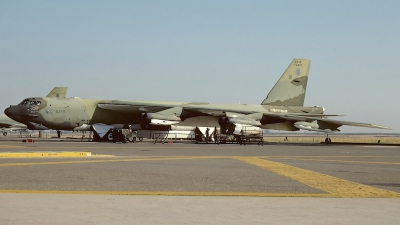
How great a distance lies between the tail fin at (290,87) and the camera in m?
53.0

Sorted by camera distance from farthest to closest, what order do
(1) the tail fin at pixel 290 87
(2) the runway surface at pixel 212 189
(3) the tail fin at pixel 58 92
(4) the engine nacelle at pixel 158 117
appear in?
(3) the tail fin at pixel 58 92
(1) the tail fin at pixel 290 87
(4) the engine nacelle at pixel 158 117
(2) the runway surface at pixel 212 189

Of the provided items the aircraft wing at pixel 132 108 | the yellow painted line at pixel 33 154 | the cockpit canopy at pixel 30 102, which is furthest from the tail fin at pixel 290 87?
the yellow painted line at pixel 33 154

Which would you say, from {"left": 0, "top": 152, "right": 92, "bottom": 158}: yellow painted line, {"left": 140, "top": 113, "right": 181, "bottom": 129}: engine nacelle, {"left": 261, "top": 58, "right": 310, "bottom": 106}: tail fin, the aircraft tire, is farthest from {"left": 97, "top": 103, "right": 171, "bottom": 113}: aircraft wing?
{"left": 0, "top": 152, "right": 92, "bottom": 158}: yellow painted line

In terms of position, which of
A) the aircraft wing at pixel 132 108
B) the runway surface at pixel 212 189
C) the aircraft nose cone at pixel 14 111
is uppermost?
the aircraft wing at pixel 132 108

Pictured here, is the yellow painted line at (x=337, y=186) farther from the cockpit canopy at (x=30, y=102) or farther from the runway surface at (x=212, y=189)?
the cockpit canopy at (x=30, y=102)

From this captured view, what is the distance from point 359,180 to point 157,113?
33.8 metres

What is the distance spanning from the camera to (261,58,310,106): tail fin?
53.0 meters

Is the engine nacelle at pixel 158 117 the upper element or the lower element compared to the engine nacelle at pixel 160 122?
upper

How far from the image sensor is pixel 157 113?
45625 mm

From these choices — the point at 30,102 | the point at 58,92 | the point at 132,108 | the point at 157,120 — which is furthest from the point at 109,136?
the point at 58,92

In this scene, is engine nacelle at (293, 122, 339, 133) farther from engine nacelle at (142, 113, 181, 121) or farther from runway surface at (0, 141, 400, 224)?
runway surface at (0, 141, 400, 224)

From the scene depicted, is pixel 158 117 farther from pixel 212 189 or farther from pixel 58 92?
pixel 58 92

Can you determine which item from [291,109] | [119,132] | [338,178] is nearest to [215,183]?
[338,178]

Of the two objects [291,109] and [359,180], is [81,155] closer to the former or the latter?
[359,180]
